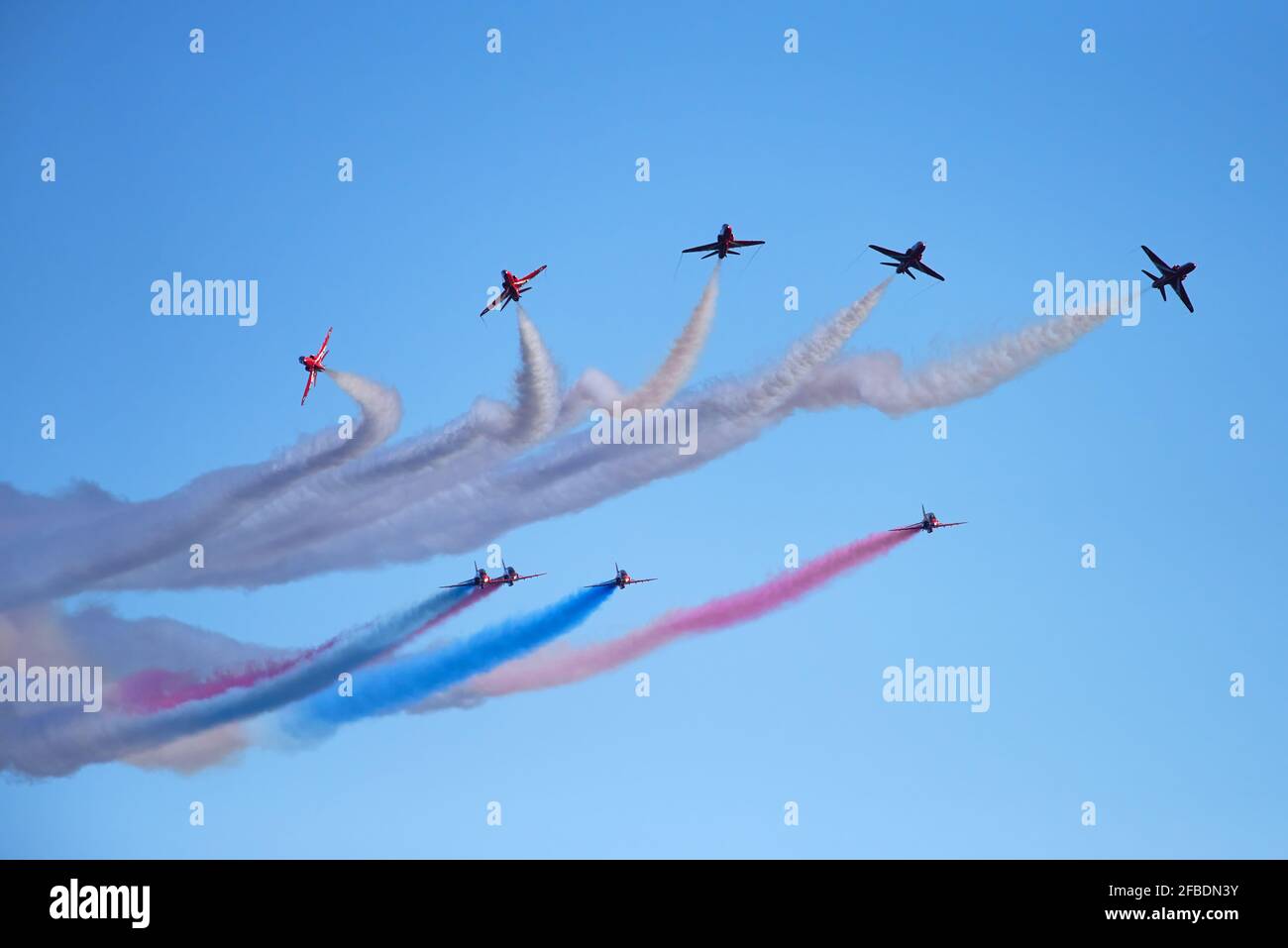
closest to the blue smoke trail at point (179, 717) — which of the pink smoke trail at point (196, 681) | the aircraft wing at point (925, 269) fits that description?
the pink smoke trail at point (196, 681)

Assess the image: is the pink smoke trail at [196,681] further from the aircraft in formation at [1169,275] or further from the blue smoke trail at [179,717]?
the aircraft in formation at [1169,275]

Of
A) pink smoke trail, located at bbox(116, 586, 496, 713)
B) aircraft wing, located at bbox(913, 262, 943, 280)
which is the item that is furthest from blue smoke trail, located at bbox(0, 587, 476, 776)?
aircraft wing, located at bbox(913, 262, 943, 280)

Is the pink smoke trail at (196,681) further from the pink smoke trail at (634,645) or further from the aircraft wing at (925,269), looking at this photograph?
the aircraft wing at (925,269)

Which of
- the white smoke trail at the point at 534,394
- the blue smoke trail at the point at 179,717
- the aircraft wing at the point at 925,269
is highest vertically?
the aircraft wing at the point at 925,269

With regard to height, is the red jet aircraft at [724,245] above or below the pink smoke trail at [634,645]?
above

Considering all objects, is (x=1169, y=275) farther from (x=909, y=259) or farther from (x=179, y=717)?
(x=179, y=717)

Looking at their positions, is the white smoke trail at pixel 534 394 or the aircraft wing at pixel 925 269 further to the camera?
the aircraft wing at pixel 925 269
